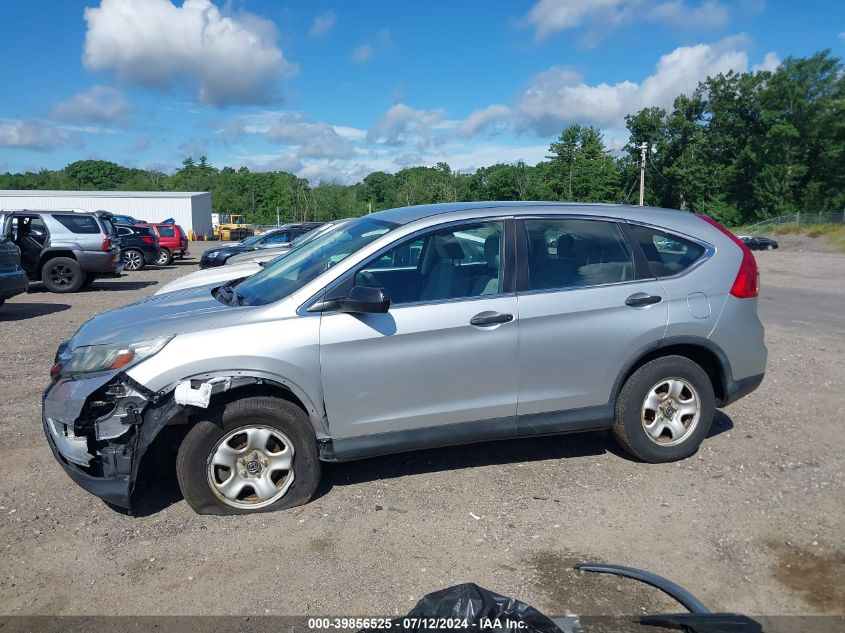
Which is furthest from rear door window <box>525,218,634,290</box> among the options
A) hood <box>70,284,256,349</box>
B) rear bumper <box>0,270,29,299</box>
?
rear bumper <box>0,270,29,299</box>

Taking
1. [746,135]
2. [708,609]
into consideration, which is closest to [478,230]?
[708,609]

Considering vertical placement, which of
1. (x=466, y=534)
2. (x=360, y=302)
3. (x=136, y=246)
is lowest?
(x=466, y=534)

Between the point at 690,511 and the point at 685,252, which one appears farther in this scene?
the point at 685,252

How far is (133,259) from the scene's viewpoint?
23500 millimetres

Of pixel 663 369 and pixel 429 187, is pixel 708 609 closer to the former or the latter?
pixel 663 369

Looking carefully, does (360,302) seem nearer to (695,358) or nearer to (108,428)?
(108,428)

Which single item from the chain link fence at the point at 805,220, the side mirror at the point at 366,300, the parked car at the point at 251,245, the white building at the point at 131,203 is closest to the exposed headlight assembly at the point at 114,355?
the side mirror at the point at 366,300

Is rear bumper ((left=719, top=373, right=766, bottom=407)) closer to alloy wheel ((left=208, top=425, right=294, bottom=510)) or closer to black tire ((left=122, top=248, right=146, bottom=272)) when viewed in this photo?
alloy wheel ((left=208, top=425, right=294, bottom=510))

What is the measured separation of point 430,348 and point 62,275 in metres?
13.9

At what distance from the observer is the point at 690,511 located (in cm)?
425

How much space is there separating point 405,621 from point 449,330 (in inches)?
75.7

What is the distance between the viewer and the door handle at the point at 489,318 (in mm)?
4324

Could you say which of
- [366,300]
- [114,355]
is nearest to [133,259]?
[114,355]

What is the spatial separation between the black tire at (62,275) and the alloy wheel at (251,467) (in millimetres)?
13348
